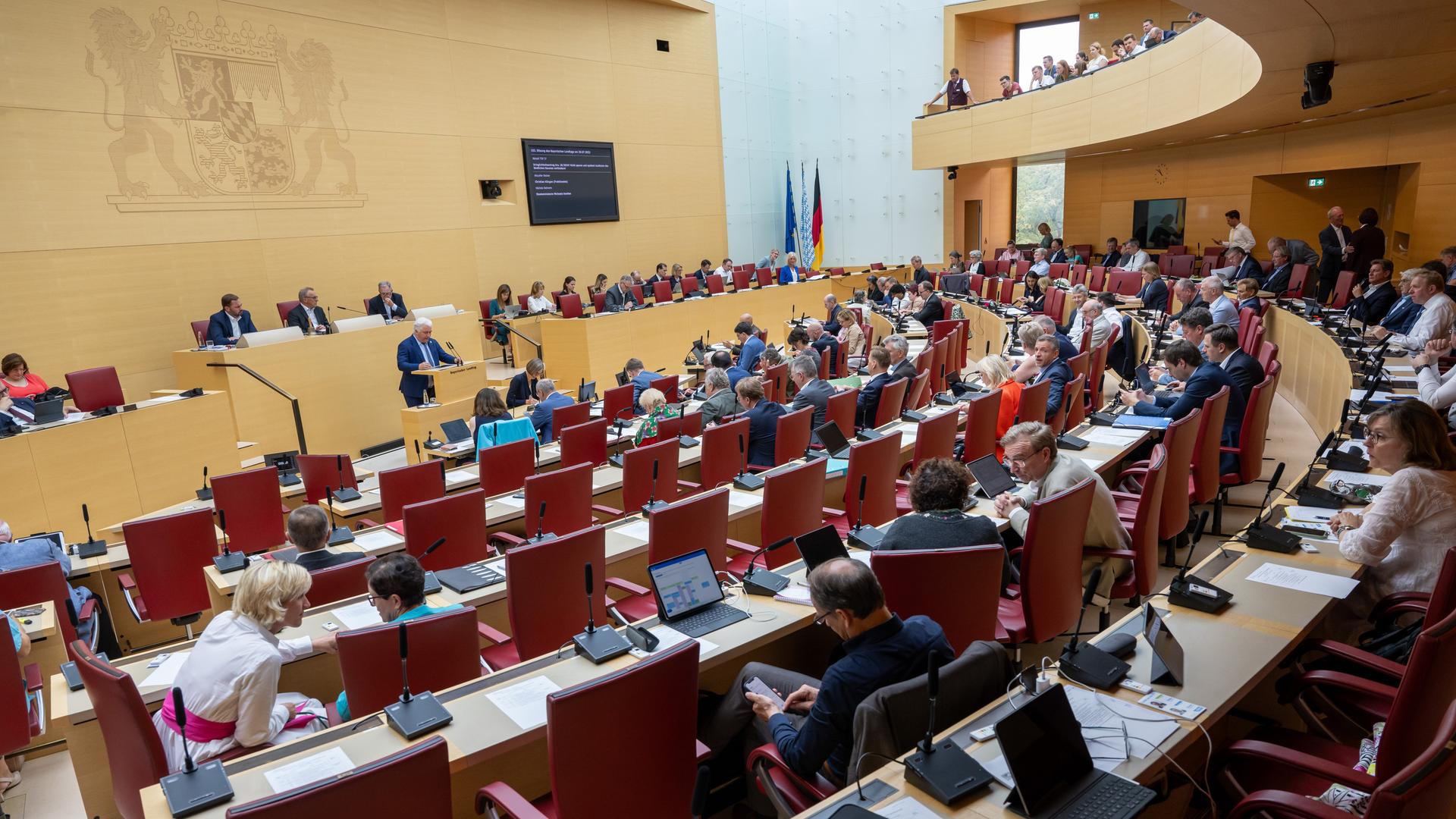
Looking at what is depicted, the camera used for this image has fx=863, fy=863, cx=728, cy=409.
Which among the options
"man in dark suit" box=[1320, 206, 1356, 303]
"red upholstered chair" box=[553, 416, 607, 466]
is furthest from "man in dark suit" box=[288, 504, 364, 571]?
"man in dark suit" box=[1320, 206, 1356, 303]

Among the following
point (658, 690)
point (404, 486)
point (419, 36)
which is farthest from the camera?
point (419, 36)

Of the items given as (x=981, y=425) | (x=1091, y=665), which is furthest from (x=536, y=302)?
(x=1091, y=665)

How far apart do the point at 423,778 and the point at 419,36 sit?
13295 millimetres

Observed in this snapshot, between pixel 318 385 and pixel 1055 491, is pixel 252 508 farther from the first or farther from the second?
pixel 1055 491

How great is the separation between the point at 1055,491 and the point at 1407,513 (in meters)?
1.29

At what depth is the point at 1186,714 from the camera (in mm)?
2504

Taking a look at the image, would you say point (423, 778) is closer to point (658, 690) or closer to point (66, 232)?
point (658, 690)

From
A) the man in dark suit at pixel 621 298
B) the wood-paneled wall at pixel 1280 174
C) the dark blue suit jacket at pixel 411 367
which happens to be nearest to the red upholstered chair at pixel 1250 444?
the dark blue suit jacket at pixel 411 367

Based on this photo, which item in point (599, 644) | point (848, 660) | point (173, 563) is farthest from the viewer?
point (173, 563)

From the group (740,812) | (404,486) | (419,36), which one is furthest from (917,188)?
(740,812)

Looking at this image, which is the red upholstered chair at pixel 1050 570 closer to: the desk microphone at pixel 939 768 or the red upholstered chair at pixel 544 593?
the desk microphone at pixel 939 768

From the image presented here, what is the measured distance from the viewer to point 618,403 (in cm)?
806

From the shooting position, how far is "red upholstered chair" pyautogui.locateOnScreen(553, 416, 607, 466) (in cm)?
631

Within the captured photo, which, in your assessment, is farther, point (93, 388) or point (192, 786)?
point (93, 388)
